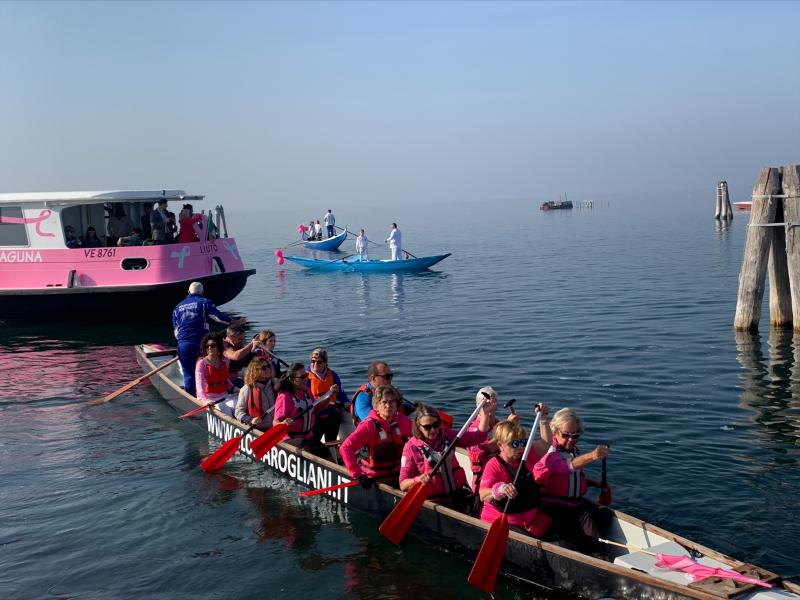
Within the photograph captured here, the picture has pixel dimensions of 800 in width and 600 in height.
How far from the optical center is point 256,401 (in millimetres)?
12172

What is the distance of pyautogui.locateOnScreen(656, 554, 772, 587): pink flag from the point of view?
22.6 ft

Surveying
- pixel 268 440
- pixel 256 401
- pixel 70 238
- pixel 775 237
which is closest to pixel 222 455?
pixel 256 401

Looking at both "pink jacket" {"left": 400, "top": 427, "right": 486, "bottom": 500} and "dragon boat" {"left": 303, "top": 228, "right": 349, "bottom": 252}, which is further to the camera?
"dragon boat" {"left": 303, "top": 228, "right": 349, "bottom": 252}

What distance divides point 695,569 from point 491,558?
1819mm

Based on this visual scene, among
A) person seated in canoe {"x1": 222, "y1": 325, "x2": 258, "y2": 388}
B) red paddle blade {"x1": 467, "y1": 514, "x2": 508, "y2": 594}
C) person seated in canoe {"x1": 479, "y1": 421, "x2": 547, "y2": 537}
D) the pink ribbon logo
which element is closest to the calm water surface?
red paddle blade {"x1": 467, "y1": 514, "x2": 508, "y2": 594}

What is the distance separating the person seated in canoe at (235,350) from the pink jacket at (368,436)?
14.0 feet

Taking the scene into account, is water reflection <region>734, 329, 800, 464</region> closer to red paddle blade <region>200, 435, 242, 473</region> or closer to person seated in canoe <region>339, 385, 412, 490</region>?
person seated in canoe <region>339, 385, 412, 490</region>

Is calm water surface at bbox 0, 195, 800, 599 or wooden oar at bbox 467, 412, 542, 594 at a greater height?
wooden oar at bbox 467, 412, 542, 594

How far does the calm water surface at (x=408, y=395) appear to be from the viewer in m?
9.14

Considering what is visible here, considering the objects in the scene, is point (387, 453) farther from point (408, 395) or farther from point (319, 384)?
point (408, 395)

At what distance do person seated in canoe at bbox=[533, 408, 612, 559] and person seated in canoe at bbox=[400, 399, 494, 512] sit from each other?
1.14 meters

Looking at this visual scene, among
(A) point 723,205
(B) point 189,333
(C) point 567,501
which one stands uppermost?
(A) point 723,205

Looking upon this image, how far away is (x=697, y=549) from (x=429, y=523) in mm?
2751

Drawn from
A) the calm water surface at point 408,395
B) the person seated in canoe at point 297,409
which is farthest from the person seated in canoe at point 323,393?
the calm water surface at point 408,395
